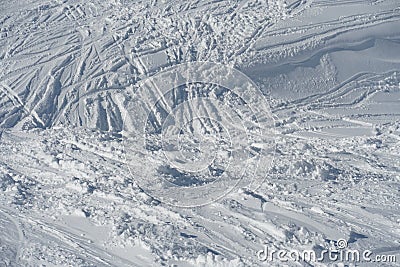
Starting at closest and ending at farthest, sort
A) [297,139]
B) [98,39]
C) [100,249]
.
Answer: [100,249] → [297,139] → [98,39]

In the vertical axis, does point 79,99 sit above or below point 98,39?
below

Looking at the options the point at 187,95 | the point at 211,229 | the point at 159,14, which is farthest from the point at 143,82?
the point at 211,229

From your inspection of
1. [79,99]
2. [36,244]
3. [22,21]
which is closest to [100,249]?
[36,244]

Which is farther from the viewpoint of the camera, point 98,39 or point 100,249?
point 98,39

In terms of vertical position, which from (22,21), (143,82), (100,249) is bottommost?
(100,249)

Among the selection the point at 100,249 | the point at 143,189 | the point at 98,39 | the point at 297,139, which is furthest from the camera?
the point at 98,39

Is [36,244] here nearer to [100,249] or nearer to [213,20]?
[100,249]
